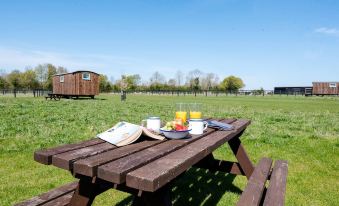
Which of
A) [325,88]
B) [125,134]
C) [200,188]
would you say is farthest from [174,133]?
[325,88]

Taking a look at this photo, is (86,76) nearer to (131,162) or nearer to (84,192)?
(84,192)

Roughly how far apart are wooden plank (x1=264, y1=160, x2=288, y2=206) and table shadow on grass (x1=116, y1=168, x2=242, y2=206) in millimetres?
984

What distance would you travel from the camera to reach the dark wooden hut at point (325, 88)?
60.3m

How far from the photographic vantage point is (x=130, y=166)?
5.89ft

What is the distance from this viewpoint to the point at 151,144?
2465 millimetres

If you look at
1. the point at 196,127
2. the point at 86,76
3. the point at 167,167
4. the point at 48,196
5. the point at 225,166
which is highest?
the point at 86,76

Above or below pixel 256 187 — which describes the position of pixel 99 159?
above

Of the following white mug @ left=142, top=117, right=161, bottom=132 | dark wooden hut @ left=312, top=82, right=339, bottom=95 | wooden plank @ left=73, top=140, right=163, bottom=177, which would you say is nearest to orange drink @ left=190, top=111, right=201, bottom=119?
white mug @ left=142, top=117, right=161, bottom=132

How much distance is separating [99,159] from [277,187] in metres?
1.93

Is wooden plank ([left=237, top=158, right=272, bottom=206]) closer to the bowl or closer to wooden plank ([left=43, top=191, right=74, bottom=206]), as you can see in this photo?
the bowl

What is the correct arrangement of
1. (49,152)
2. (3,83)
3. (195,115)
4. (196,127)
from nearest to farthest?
1. (49,152)
2. (196,127)
3. (195,115)
4. (3,83)

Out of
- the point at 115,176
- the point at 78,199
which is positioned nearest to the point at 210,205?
the point at 78,199

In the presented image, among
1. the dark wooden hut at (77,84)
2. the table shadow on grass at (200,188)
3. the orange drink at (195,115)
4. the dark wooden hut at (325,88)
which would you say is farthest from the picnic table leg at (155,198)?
the dark wooden hut at (325,88)

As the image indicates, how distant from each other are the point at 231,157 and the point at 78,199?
14.9 ft
